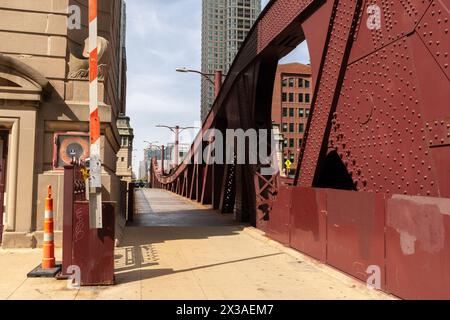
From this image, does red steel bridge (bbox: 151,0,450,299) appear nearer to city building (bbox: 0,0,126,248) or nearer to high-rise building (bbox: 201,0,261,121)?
city building (bbox: 0,0,126,248)

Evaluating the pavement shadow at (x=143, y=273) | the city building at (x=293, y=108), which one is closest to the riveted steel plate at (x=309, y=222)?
the pavement shadow at (x=143, y=273)

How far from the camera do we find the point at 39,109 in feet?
30.7

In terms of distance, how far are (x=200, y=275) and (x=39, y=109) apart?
4957mm

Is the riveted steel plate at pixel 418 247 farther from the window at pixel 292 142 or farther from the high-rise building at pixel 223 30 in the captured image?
the window at pixel 292 142

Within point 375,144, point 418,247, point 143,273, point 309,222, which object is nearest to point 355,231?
point 375,144

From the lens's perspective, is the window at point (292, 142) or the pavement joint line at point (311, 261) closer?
the pavement joint line at point (311, 261)

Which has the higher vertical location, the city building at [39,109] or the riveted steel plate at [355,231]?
the city building at [39,109]

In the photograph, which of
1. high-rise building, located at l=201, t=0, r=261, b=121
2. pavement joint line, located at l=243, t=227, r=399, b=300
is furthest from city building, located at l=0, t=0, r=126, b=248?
high-rise building, located at l=201, t=0, r=261, b=121

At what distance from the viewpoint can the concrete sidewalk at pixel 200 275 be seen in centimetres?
572

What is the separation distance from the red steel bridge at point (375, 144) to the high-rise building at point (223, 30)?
25.2 m

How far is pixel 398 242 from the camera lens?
5.32 metres

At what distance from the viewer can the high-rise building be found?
116 ft

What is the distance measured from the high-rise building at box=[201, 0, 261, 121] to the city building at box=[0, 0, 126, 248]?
24044 millimetres
